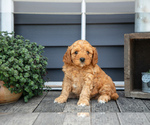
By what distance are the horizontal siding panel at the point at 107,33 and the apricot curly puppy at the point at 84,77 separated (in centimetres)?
79

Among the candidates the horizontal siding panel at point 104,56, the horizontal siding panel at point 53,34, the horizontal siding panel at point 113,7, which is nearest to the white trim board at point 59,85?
the horizontal siding panel at point 104,56

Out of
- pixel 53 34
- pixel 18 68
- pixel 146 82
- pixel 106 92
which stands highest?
pixel 53 34

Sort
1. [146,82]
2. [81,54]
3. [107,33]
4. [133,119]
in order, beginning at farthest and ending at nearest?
[107,33]
[146,82]
[81,54]
[133,119]

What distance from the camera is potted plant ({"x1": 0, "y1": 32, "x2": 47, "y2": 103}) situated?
2398 millimetres

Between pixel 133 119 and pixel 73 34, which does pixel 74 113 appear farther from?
pixel 73 34

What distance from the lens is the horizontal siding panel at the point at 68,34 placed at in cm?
329

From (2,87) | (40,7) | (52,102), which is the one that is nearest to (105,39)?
(40,7)

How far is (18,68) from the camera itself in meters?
2.43

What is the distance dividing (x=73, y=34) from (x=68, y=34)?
0.08m

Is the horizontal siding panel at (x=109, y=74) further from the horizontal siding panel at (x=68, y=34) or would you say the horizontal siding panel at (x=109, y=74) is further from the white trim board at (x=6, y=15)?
the white trim board at (x=6, y=15)

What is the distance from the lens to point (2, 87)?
8.10 ft

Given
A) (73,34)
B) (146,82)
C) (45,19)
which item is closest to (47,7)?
(45,19)

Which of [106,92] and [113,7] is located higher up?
[113,7]

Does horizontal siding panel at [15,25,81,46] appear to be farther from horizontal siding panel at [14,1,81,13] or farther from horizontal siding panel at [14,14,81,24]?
horizontal siding panel at [14,1,81,13]
